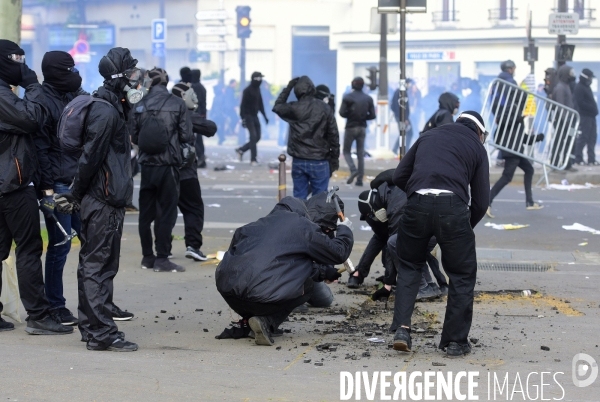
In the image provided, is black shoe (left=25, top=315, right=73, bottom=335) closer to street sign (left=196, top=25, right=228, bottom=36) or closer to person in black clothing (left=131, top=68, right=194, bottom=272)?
person in black clothing (left=131, top=68, right=194, bottom=272)

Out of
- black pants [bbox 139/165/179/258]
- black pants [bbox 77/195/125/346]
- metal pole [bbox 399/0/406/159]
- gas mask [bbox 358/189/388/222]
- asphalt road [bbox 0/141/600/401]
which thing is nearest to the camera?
asphalt road [bbox 0/141/600/401]

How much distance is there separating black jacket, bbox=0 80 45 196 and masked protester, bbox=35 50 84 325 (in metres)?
0.11

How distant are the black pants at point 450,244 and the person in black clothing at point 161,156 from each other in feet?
11.5

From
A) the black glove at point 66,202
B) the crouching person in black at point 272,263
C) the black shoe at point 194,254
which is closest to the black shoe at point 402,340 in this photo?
the crouching person in black at point 272,263

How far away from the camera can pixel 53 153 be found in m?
6.63

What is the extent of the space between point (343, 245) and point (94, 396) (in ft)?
6.89

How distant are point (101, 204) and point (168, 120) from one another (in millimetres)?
2954

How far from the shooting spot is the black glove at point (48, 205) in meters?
6.53

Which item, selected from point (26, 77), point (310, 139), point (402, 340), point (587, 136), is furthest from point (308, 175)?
point (587, 136)

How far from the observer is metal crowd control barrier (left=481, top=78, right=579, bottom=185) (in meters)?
13.2

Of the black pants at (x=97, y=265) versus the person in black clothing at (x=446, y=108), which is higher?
the person in black clothing at (x=446, y=108)

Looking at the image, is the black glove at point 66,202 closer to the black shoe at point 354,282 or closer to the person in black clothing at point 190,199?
the black shoe at point 354,282

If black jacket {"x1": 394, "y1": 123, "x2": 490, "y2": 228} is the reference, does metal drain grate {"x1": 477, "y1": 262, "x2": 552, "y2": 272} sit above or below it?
below

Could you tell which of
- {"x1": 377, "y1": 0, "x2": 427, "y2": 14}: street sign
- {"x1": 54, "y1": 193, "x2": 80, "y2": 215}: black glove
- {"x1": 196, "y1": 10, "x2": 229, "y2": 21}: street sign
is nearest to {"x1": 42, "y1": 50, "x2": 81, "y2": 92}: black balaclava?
{"x1": 54, "y1": 193, "x2": 80, "y2": 215}: black glove
